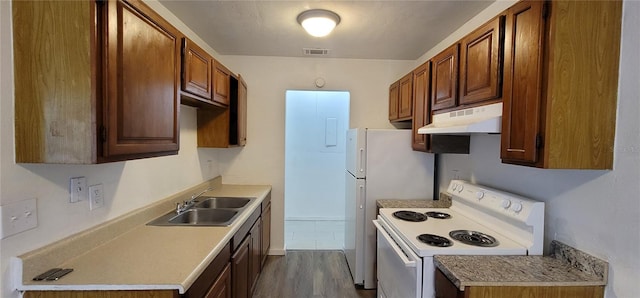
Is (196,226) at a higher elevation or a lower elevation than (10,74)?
lower

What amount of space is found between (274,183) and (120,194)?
200 centimetres

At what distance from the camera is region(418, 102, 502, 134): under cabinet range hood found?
161 cm

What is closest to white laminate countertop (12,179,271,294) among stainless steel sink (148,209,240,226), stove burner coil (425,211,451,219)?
stainless steel sink (148,209,240,226)

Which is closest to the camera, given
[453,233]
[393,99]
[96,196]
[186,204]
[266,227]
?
[96,196]

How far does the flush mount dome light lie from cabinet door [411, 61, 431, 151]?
0.85 metres

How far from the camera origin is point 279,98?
11.9 ft

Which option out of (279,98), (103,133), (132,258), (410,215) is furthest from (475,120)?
(279,98)

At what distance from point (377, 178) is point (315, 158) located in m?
2.35

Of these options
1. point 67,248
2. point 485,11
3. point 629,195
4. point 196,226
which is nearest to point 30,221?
point 67,248

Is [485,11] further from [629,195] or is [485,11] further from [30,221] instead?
[30,221]

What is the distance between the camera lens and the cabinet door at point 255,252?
8.31 ft

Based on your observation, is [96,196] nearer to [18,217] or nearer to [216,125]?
[18,217]

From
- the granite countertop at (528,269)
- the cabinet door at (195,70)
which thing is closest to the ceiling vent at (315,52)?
the cabinet door at (195,70)

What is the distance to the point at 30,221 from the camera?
47.1 inches
